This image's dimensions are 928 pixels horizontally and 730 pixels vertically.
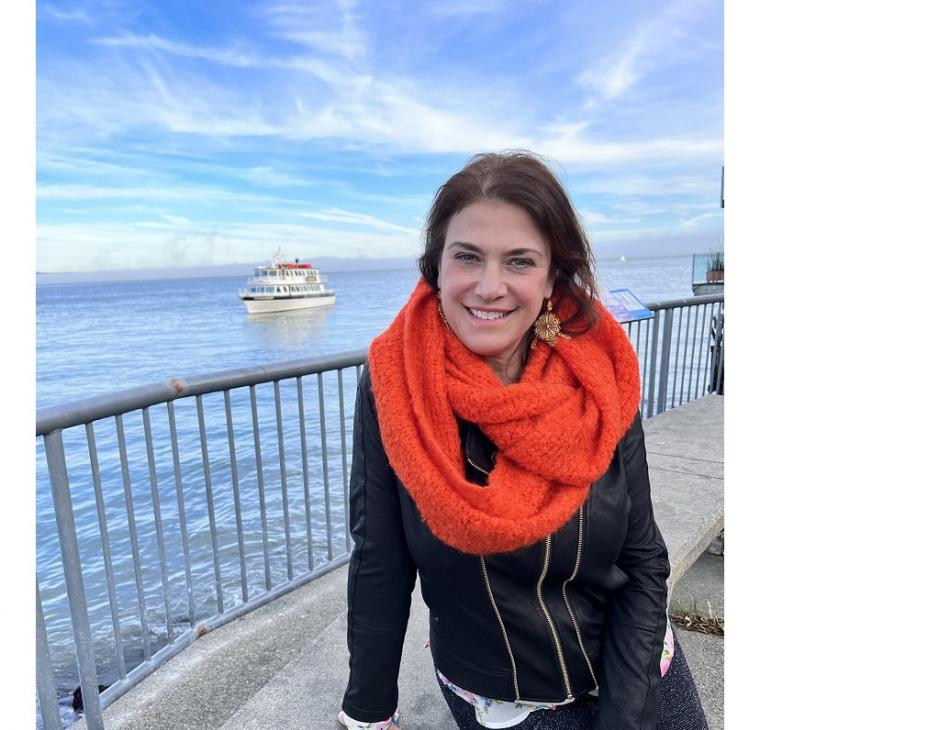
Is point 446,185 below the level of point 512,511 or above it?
above

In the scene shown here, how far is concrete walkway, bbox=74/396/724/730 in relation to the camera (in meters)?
1.90

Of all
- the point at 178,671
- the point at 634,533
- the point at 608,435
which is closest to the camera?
the point at 608,435

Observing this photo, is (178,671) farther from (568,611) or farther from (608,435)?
(608,435)

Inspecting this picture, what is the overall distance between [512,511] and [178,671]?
6.72 ft

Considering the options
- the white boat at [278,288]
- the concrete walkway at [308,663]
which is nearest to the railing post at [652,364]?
the concrete walkway at [308,663]

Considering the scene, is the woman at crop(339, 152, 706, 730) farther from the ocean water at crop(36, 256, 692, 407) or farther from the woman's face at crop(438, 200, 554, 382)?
the ocean water at crop(36, 256, 692, 407)

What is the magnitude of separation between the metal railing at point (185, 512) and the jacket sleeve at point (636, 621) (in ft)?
5.32

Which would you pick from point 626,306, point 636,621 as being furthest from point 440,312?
point 626,306

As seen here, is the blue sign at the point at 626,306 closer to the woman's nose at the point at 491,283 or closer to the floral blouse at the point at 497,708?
the woman's nose at the point at 491,283

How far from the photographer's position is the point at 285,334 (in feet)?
127
